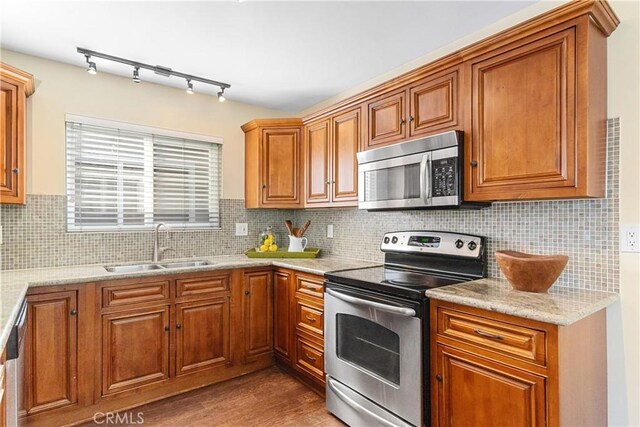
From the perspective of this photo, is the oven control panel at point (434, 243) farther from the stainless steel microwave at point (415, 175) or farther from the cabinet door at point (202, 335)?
the cabinet door at point (202, 335)

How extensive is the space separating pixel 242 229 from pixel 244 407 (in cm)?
164

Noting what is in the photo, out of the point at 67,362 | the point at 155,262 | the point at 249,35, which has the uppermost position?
the point at 249,35

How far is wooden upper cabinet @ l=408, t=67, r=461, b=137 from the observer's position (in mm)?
2014

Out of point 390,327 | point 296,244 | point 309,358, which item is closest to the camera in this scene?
point 390,327

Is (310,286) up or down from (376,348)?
up

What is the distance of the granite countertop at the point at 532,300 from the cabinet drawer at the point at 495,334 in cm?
7

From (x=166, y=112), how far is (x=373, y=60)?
1.81 meters

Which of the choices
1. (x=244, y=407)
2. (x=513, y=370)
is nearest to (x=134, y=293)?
(x=244, y=407)

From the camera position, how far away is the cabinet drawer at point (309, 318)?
8.18ft

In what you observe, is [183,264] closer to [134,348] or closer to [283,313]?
[134,348]

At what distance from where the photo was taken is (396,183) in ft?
7.47

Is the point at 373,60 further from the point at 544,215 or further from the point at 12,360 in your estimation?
the point at 12,360

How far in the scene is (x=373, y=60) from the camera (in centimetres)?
261

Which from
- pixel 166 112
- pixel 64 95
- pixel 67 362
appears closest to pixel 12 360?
pixel 67 362
